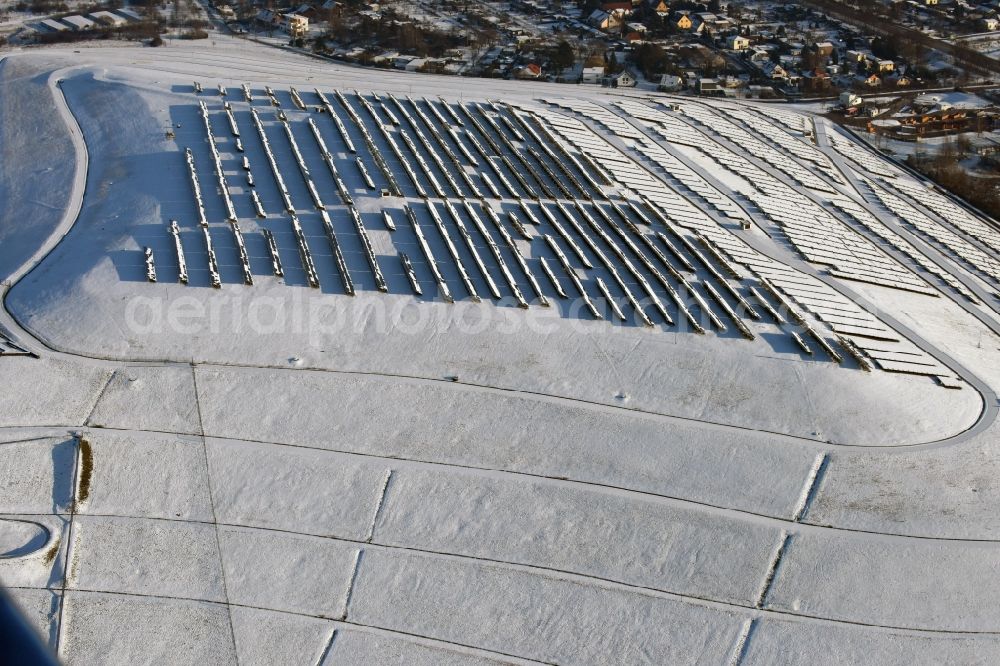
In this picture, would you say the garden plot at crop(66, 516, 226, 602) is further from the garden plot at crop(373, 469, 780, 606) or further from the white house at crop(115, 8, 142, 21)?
the white house at crop(115, 8, 142, 21)

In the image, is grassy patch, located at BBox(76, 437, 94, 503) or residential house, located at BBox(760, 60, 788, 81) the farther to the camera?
residential house, located at BBox(760, 60, 788, 81)

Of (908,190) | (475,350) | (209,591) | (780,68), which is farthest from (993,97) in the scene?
(209,591)

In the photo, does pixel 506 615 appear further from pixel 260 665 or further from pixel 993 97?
pixel 993 97

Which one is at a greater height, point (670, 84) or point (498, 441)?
point (498, 441)

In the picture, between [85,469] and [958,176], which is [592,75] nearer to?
[958,176]

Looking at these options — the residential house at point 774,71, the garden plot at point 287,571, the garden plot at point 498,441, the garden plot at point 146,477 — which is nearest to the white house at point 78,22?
the residential house at point 774,71

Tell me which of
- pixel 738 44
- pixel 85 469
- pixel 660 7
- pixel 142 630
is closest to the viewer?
pixel 142 630

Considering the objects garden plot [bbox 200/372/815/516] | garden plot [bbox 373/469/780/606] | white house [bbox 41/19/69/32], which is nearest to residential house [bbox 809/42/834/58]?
garden plot [bbox 200/372/815/516]

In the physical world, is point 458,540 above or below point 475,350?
below

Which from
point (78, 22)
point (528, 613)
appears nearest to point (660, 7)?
point (78, 22)
